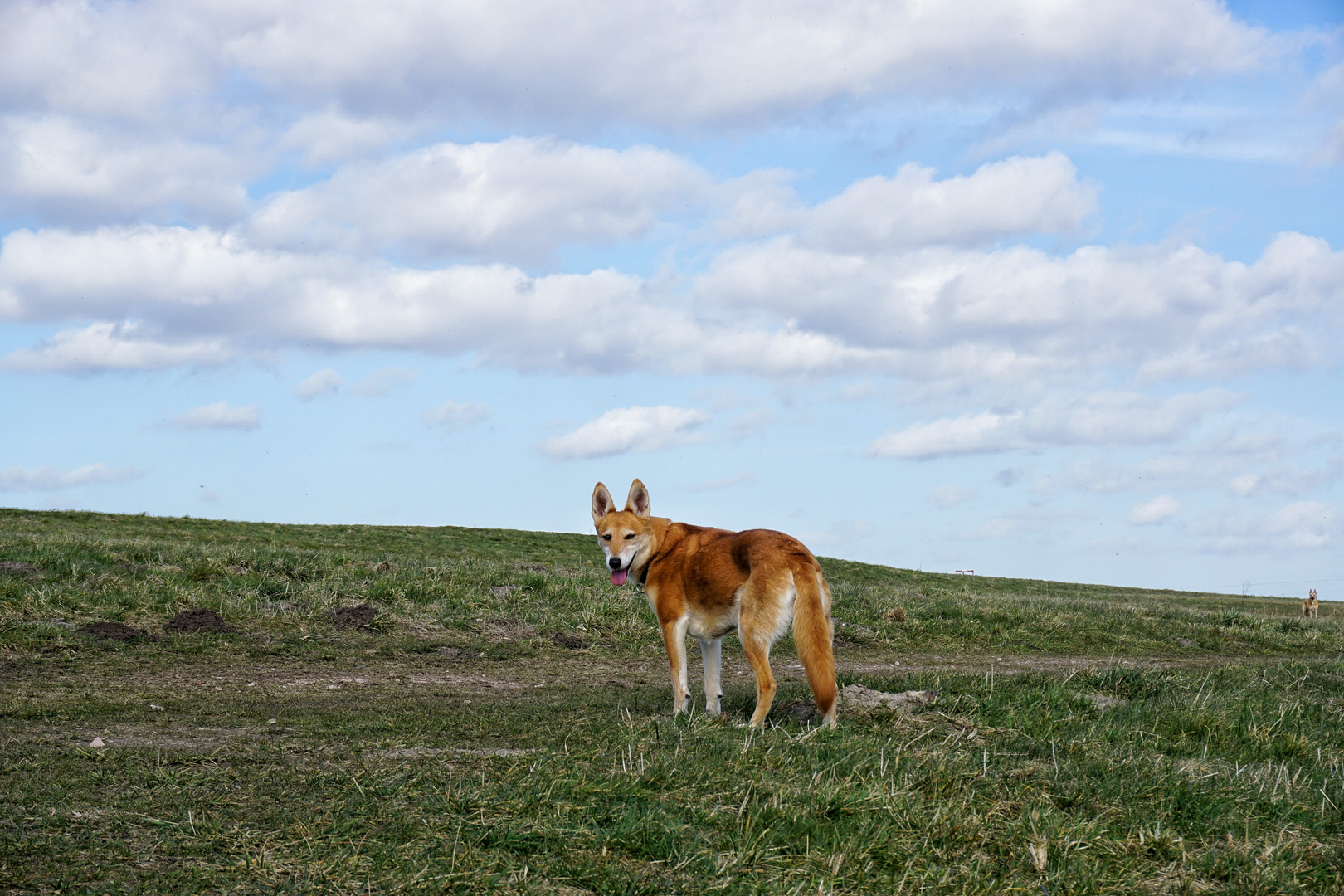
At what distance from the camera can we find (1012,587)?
38375 millimetres

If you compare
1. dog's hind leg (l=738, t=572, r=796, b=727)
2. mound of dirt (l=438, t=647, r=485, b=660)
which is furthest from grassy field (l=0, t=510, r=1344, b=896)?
dog's hind leg (l=738, t=572, r=796, b=727)

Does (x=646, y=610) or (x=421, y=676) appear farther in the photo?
(x=646, y=610)

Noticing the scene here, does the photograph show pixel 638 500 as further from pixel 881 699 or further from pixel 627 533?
pixel 881 699

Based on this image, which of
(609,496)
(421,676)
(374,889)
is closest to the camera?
(374,889)

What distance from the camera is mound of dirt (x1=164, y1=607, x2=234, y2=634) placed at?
520 inches

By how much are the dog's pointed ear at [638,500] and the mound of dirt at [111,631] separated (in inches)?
285

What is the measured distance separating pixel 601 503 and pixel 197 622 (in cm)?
683

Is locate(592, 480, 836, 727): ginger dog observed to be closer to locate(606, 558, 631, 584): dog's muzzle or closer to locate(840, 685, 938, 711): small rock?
locate(606, 558, 631, 584): dog's muzzle

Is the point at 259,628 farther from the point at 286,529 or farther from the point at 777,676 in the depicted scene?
the point at 286,529

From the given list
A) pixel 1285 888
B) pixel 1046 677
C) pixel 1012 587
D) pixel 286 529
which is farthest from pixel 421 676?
pixel 1012 587

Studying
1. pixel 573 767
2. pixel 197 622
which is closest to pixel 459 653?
pixel 197 622

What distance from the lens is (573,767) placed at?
5.94m

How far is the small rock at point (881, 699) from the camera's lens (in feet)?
27.5

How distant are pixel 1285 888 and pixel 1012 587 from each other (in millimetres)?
34920
